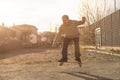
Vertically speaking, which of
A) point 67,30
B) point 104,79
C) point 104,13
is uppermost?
point 104,13

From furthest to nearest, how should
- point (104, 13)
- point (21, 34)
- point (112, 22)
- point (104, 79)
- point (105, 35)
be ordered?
point (21, 34)
point (104, 13)
point (105, 35)
point (112, 22)
point (104, 79)

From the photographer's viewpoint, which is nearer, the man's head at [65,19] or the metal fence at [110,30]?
the man's head at [65,19]

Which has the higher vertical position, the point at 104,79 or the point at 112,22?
the point at 112,22

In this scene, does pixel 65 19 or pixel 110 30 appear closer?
pixel 65 19

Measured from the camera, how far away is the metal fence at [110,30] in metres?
26.3

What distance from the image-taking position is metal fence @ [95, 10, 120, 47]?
2630 centimetres

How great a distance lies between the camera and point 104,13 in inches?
1533

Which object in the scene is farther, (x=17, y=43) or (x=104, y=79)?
(x=17, y=43)

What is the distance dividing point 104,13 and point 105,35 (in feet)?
25.6

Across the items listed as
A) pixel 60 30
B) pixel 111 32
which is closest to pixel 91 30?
pixel 111 32

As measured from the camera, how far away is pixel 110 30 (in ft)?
96.9

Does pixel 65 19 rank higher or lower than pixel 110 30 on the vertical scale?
lower

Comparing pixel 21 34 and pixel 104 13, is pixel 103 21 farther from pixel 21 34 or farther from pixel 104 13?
pixel 21 34

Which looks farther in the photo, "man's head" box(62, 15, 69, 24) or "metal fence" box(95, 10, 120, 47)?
"metal fence" box(95, 10, 120, 47)
